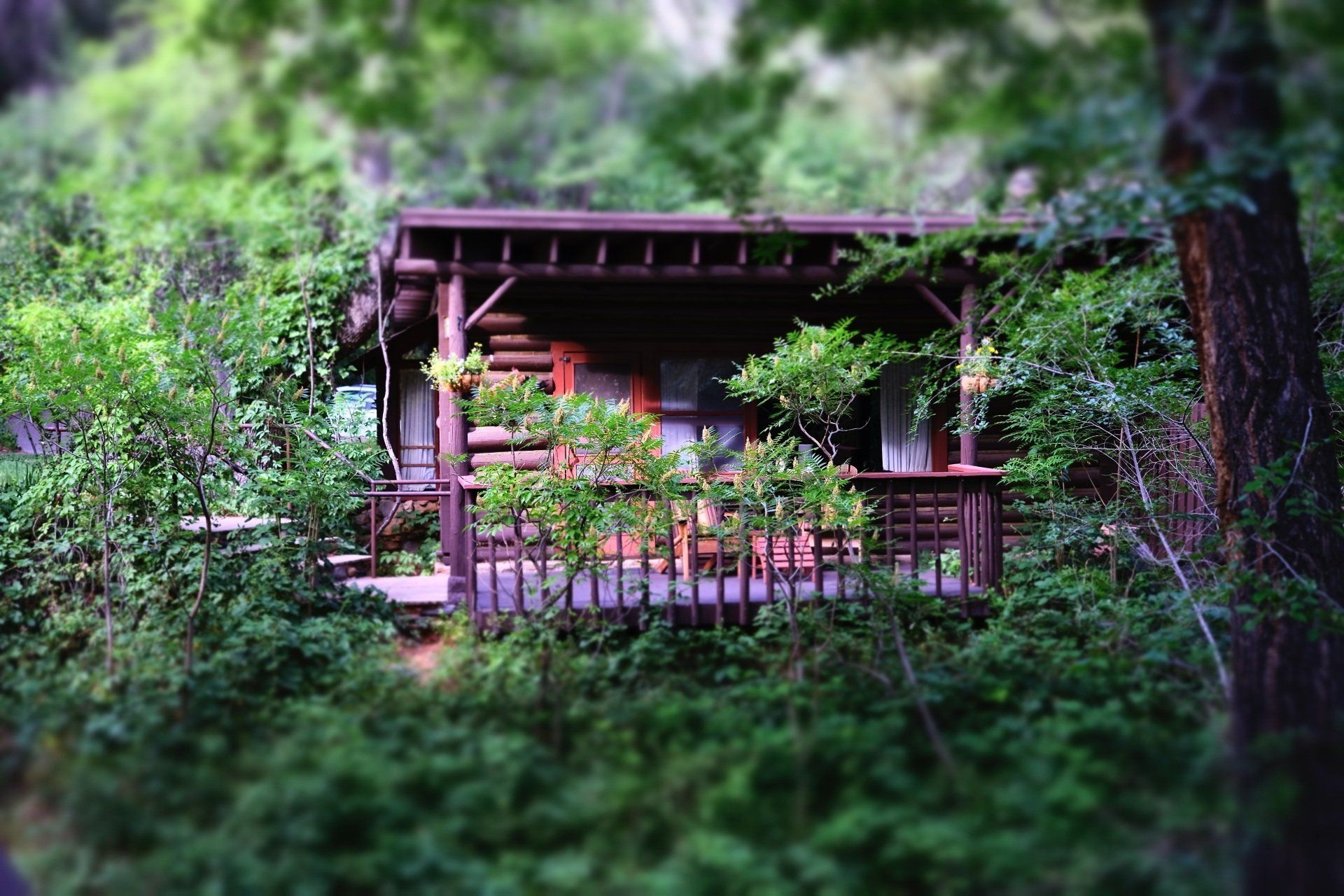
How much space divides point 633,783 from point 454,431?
4.41 m

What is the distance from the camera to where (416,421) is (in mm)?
10773

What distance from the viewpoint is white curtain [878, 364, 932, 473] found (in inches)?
343

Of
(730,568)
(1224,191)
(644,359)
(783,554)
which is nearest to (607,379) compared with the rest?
(644,359)

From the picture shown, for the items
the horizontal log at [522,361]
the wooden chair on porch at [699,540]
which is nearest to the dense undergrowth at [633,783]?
the wooden chair on porch at [699,540]

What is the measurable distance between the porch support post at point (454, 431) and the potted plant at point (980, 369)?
117 inches

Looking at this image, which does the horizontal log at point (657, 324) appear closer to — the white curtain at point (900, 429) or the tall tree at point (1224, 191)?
the white curtain at point (900, 429)

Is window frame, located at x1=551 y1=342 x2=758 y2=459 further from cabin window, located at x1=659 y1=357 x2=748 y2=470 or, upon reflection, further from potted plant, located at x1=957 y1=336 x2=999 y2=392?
potted plant, located at x1=957 y1=336 x2=999 y2=392

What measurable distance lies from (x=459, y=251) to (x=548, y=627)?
9.28ft

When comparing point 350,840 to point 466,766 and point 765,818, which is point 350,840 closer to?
point 466,766

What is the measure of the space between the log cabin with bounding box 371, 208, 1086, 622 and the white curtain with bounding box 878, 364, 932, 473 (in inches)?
0.5

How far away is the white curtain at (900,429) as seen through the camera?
8.70m

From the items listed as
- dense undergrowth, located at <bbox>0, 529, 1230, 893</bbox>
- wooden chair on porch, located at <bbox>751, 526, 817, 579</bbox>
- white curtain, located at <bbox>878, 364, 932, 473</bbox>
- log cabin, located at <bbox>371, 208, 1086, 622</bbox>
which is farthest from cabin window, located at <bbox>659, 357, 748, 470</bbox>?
dense undergrowth, located at <bbox>0, 529, 1230, 893</bbox>

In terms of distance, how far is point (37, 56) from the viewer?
374 centimetres

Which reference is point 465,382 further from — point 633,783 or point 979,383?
point 633,783
